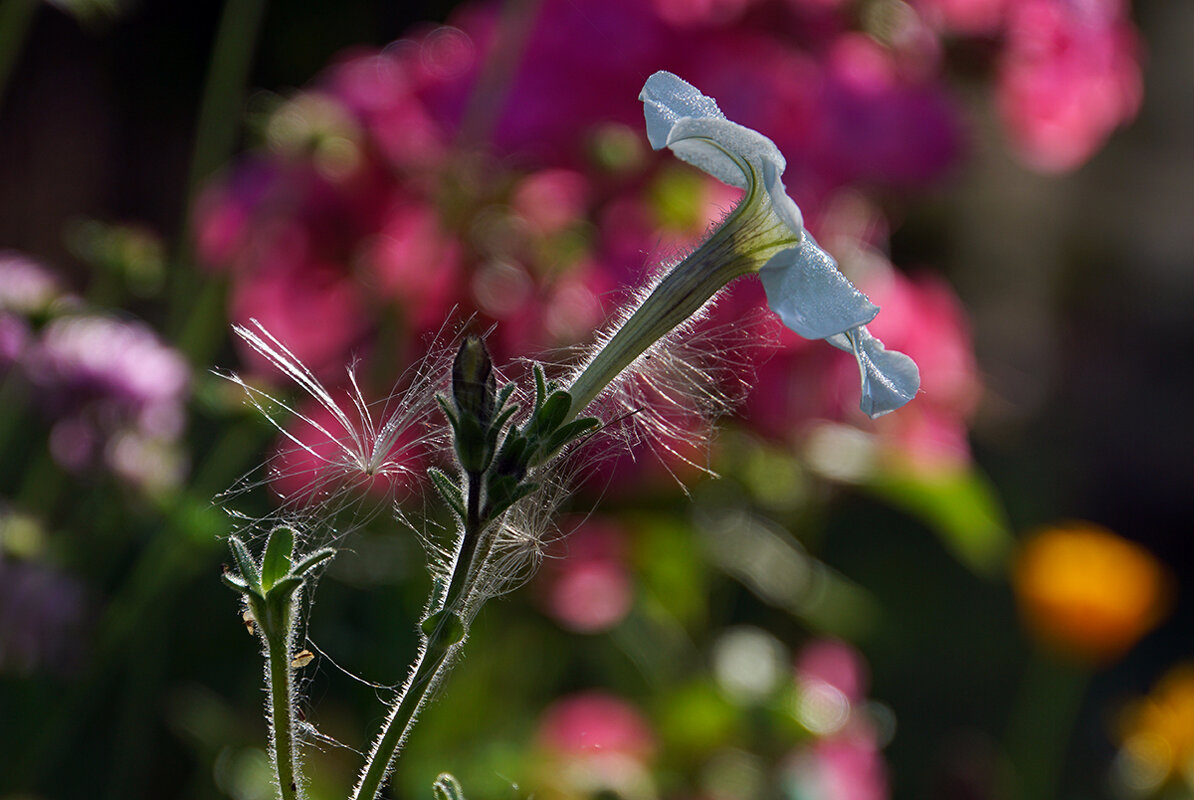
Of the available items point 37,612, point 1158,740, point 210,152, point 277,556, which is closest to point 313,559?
point 277,556

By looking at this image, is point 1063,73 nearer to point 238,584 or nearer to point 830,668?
point 830,668

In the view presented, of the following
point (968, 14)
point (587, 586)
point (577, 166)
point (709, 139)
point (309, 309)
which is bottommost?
point (587, 586)

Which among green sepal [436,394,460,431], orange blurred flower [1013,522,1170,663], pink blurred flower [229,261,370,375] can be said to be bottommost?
orange blurred flower [1013,522,1170,663]

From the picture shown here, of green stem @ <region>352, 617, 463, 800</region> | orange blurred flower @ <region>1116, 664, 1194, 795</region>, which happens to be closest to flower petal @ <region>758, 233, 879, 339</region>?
green stem @ <region>352, 617, 463, 800</region>

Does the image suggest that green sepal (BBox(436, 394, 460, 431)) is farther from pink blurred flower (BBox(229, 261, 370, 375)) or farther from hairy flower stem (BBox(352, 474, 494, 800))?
pink blurred flower (BBox(229, 261, 370, 375))

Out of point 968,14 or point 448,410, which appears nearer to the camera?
point 448,410

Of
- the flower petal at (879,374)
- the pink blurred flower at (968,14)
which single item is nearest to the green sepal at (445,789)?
the flower petal at (879,374)
